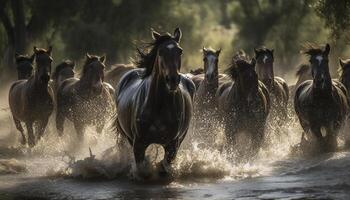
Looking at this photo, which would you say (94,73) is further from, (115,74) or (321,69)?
(321,69)

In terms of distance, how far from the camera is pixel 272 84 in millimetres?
18125

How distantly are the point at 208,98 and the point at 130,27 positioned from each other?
25981 millimetres

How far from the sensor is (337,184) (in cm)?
1123

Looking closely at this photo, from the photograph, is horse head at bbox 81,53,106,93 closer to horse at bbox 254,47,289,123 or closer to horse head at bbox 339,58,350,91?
horse at bbox 254,47,289,123

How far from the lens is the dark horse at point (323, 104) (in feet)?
48.9

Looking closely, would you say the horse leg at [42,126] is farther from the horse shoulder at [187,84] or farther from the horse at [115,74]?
the horse shoulder at [187,84]

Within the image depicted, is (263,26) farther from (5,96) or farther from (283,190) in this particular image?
(283,190)

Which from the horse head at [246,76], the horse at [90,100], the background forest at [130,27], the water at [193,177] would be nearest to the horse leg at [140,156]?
the water at [193,177]

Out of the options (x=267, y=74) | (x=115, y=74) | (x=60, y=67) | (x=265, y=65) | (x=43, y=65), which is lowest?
(x=267, y=74)

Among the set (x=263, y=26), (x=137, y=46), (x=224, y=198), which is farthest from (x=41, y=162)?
(x=263, y=26)

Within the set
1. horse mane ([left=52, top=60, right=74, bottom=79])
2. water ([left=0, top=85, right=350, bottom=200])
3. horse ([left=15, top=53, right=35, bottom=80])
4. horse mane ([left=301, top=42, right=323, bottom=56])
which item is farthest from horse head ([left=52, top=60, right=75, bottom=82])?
horse mane ([left=301, top=42, right=323, bottom=56])

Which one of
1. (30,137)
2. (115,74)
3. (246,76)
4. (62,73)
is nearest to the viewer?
(246,76)

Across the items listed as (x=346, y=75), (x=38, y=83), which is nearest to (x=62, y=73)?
(x=38, y=83)

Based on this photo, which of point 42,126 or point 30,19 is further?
point 30,19
